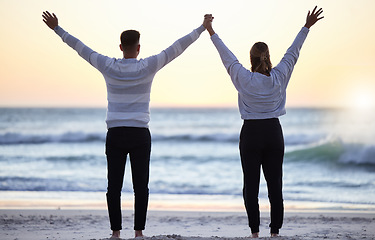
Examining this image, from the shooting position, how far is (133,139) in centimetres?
379

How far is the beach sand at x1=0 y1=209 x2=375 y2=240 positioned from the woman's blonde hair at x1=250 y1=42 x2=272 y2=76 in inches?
64.6

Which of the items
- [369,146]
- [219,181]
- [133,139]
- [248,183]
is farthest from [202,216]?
[369,146]

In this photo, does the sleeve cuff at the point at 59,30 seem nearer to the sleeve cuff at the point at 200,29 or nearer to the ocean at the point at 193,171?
the sleeve cuff at the point at 200,29

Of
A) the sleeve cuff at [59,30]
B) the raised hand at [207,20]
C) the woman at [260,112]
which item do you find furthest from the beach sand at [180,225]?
the raised hand at [207,20]

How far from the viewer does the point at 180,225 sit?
19.3 ft

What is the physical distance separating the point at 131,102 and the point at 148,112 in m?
0.14

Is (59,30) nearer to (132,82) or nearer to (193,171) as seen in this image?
(132,82)

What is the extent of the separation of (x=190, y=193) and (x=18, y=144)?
14526 millimetres

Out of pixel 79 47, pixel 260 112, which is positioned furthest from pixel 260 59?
pixel 79 47

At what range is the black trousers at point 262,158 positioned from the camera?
395cm

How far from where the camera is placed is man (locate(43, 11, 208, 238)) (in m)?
3.79

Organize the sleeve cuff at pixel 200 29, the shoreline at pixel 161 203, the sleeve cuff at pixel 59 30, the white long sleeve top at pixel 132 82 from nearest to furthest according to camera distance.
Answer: the white long sleeve top at pixel 132 82 < the sleeve cuff at pixel 200 29 < the sleeve cuff at pixel 59 30 < the shoreline at pixel 161 203

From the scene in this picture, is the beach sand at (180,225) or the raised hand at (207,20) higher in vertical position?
the raised hand at (207,20)

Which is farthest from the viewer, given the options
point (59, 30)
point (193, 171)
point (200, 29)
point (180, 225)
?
point (193, 171)
